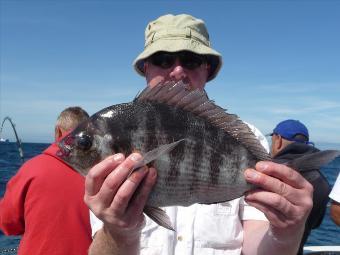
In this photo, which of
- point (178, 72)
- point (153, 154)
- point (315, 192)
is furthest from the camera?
point (315, 192)

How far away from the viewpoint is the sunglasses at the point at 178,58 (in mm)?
3188

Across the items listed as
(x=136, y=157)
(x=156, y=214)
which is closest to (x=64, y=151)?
(x=136, y=157)

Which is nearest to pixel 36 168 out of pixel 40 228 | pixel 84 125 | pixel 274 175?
pixel 40 228

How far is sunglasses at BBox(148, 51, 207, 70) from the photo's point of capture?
125 inches

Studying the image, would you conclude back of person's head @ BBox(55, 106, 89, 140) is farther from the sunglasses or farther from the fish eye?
the fish eye

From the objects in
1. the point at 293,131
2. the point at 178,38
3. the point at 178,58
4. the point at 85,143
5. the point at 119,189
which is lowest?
the point at 119,189

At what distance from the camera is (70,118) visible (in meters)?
4.96

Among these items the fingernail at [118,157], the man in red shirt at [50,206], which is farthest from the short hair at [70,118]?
the fingernail at [118,157]

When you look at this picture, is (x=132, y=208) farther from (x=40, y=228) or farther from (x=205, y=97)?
(x=40, y=228)

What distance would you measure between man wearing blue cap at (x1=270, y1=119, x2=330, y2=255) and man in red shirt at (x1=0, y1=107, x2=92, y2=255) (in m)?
2.22

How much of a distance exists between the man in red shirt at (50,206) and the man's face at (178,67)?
3.95 ft

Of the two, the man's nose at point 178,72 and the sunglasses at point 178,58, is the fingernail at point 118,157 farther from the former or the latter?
the sunglasses at point 178,58

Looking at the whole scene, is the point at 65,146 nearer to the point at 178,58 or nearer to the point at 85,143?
the point at 85,143

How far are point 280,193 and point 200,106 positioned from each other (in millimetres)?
689
